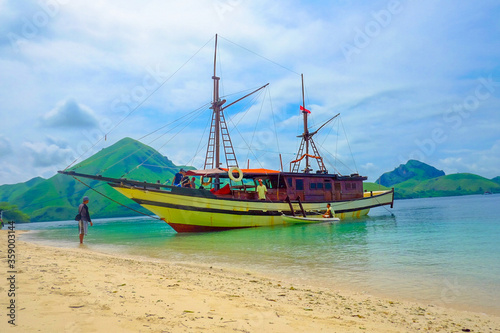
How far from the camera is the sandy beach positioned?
3521 millimetres

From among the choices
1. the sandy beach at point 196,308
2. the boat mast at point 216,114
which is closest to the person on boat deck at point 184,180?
the boat mast at point 216,114

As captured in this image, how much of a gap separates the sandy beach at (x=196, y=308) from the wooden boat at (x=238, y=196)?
13976 mm

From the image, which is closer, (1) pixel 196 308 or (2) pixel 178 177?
(1) pixel 196 308

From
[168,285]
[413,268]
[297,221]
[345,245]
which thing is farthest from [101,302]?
[297,221]

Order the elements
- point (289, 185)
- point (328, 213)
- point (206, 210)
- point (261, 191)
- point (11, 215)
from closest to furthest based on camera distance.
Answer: point (206, 210)
point (261, 191)
point (328, 213)
point (289, 185)
point (11, 215)

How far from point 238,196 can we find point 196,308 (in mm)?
20067

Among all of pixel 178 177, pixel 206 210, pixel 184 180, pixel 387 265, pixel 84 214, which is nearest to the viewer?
pixel 387 265

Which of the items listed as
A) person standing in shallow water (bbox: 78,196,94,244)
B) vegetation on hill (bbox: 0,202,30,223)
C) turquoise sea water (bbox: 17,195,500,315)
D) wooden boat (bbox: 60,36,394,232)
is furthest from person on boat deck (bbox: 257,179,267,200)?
vegetation on hill (bbox: 0,202,30,223)

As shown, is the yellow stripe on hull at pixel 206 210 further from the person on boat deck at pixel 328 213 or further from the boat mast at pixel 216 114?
the boat mast at pixel 216 114

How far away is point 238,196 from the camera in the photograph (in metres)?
24.4

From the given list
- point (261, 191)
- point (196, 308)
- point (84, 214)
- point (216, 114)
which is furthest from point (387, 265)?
point (216, 114)

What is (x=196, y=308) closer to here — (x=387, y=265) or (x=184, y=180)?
(x=387, y=265)

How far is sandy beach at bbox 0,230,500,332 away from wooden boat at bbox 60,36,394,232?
14.0 m

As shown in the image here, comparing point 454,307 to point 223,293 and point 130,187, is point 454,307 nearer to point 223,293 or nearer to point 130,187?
point 223,293
